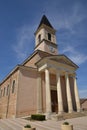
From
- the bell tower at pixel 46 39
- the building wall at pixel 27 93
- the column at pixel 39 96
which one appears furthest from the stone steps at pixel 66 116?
the bell tower at pixel 46 39

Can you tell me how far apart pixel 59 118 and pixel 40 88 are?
587 cm

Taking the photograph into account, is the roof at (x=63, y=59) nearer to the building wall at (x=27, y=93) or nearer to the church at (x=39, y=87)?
the church at (x=39, y=87)

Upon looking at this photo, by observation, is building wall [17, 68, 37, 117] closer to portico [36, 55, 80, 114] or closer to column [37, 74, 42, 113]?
column [37, 74, 42, 113]

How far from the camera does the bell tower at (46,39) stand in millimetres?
23247

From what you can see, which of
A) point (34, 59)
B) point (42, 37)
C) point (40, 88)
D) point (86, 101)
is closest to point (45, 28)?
point (42, 37)

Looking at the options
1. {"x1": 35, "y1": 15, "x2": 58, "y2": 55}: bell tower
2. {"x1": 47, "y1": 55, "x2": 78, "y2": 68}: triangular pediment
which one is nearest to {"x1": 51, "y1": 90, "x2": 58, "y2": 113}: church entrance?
{"x1": 47, "y1": 55, "x2": 78, "y2": 68}: triangular pediment

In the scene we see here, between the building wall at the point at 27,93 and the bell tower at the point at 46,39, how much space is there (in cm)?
711

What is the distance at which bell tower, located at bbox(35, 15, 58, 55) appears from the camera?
23.2m

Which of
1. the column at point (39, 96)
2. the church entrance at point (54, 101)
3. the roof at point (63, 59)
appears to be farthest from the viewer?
the church entrance at point (54, 101)

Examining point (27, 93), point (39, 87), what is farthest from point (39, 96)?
point (27, 93)

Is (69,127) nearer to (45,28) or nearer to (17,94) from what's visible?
(17,94)

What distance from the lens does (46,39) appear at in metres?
23.8

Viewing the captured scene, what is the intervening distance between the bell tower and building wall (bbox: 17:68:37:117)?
280 inches

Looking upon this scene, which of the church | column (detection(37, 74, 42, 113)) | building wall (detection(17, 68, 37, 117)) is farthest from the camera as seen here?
column (detection(37, 74, 42, 113))
